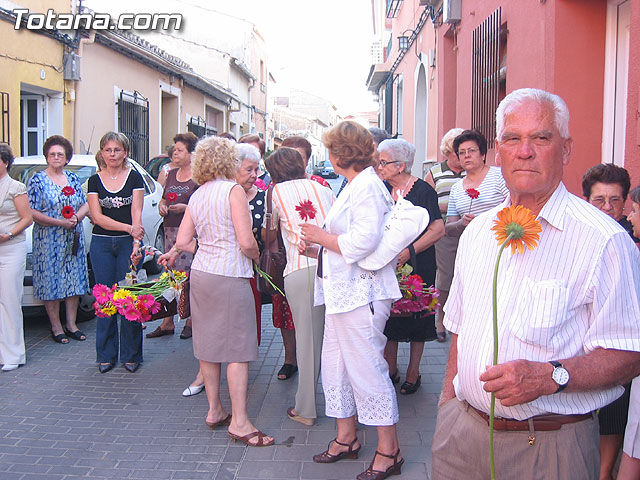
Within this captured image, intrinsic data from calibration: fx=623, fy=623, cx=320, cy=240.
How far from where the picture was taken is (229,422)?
449 centimetres

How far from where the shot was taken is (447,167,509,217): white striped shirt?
5297mm

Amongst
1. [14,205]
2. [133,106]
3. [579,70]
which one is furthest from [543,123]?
[133,106]

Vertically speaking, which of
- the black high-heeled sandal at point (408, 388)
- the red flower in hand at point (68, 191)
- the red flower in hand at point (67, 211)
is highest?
the red flower in hand at point (68, 191)

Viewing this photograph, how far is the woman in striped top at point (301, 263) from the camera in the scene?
4.28 m

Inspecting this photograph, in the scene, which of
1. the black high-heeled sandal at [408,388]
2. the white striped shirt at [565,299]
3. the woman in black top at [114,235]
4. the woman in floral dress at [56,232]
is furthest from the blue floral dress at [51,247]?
the white striped shirt at [565,299]

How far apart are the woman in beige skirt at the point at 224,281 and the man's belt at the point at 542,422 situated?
249cm

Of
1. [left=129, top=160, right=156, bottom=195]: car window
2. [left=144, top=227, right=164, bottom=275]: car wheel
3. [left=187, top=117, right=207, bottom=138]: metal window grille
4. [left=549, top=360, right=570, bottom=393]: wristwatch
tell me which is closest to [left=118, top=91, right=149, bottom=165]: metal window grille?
[left=187, top=117, right=207, bottom=138]: metal window grille

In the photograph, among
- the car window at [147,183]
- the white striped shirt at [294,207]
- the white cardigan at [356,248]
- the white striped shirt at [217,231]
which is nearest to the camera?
the white cardigan at [356,248]

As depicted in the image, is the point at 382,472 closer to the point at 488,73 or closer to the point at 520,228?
the point at 520,228

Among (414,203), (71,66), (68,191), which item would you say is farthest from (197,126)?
(414,203)

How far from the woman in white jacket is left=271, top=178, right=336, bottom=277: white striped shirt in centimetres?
60

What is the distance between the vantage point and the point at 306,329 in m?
4.38

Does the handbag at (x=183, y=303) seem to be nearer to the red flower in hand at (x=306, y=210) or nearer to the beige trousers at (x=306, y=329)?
the beige trousers at (x=306, y=329)

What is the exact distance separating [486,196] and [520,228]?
3735 millimetres
